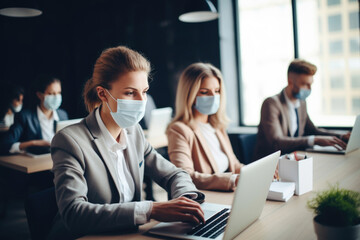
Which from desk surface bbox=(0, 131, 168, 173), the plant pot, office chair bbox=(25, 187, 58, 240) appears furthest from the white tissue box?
desk surface bbox=(0, 131, 168, 173)

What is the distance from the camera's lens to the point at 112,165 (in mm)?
1480

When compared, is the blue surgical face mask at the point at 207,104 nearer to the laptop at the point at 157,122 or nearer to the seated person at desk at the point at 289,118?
the seated person at desk at the point at 289,118

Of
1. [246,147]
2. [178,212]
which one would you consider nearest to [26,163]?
[246,147]

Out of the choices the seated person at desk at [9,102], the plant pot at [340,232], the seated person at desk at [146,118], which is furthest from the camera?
the seated person at desk at [9,102]

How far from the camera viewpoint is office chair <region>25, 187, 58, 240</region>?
135 centimetres

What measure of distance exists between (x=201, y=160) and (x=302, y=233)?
1.00 m

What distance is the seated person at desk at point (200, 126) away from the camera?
209 cm

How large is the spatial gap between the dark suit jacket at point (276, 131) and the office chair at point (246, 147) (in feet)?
0.14

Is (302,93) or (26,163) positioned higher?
(302,93)

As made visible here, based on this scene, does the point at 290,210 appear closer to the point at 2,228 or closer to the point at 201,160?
the point at 201,160

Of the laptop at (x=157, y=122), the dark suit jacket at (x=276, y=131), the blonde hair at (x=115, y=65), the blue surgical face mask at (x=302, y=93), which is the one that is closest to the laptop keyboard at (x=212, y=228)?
the blonde hair at (x=115, y=65)

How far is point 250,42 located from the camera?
4.85 meters

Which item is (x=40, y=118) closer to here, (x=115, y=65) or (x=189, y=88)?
(x=189, y=88)

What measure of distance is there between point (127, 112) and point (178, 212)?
54cm
